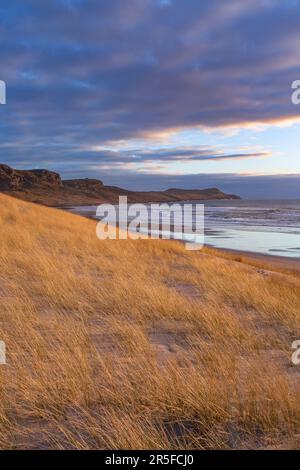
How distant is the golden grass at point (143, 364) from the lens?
137 inches

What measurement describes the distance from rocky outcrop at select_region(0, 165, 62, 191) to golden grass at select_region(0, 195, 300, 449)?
150 m

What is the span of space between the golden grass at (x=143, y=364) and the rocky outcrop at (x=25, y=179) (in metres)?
150

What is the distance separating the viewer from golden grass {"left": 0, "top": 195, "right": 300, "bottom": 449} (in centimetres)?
→ 347

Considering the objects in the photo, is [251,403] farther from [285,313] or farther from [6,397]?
[285,313]

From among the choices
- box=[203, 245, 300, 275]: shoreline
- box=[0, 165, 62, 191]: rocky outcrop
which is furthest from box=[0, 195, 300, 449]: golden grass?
box=[0, 165, 62, 191]: rocky outcrop

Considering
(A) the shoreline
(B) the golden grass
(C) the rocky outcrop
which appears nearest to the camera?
(B) the golden grass

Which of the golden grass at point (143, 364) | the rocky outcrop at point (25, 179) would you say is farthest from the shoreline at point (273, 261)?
the rocky outcrop at point (25, 179)

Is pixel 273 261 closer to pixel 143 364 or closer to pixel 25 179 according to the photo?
pixel 143 364

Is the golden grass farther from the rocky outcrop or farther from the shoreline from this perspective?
the rocky outcrop

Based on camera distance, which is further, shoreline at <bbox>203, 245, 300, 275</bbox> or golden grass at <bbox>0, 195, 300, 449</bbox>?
shoreline at <bbox>203, 245, 300, 275</bbox>

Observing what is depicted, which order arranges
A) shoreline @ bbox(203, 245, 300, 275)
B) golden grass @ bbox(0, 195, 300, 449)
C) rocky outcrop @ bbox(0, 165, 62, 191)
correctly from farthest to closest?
1. rocky outcrop @ bbox(0, 165, 62, 191)
2. shoreline @ bbox(203, 245, 300, 275)
3. golden grass @ bbox(0, 195, 300, 449)

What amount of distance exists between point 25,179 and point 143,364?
183 m

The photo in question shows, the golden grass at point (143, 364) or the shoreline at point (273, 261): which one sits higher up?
the golden grass at point (143, 364)

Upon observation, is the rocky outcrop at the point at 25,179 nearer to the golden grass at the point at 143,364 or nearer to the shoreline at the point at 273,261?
the shoreline at the point at 273,261
